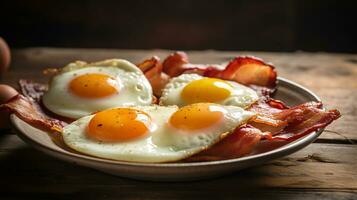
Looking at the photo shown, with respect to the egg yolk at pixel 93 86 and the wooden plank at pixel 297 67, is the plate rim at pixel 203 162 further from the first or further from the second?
the wooden plank at pixel 297 67

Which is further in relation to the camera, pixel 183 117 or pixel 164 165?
pixel 183 117

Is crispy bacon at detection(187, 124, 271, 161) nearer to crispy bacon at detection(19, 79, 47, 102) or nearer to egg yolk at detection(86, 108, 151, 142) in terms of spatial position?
egg yolk at detection(86, 108, 151, 142)

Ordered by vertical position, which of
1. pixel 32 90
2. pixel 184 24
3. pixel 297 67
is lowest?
pixel 184 24


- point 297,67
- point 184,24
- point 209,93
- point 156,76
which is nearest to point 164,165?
point 209,93

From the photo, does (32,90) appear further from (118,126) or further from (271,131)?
(271,131)

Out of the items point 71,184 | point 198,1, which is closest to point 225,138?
point 71,184

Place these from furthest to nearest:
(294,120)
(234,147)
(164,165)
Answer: (294,120), (234,147), (164,165)

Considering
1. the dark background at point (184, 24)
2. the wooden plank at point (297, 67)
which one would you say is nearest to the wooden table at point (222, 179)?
the wooden plank at point (297, 67)
